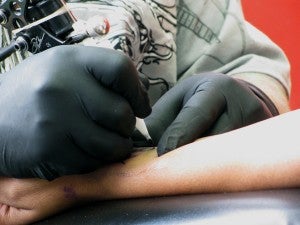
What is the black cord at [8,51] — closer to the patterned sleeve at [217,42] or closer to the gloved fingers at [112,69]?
the gloved fingers at [112,69]

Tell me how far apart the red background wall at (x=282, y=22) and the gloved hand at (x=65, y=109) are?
932 mm

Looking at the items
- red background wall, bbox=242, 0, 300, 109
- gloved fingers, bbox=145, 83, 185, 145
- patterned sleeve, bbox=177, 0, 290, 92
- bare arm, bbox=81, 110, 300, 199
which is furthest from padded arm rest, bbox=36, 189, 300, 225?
red background wall, bbox=242, 0, 300, 109

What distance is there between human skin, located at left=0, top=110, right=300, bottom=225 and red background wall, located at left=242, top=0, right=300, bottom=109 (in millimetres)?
896

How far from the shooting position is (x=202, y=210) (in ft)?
1.06

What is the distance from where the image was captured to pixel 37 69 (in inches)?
15.0

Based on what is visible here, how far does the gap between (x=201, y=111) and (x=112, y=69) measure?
4.4 inches

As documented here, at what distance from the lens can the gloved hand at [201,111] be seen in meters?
0.44

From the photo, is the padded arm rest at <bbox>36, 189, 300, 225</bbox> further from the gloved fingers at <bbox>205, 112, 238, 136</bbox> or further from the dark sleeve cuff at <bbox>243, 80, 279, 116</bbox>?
the dark sleeve cuff at <bbox>243, 80, 279, 116</bbox>

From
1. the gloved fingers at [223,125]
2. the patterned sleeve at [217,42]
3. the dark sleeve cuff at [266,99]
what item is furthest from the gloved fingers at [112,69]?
the patterned sleeve at [217,42]

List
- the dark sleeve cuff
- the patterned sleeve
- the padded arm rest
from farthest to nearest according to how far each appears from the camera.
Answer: the patterned sleeve, the dark sleeve cuff, the padded arm rest

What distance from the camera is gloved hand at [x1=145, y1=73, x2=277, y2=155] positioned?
1.45ft

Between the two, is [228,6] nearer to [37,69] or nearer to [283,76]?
[283,76]

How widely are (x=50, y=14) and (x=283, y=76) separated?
0.46m

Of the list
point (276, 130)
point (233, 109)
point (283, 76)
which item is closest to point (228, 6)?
point (283, 76)
